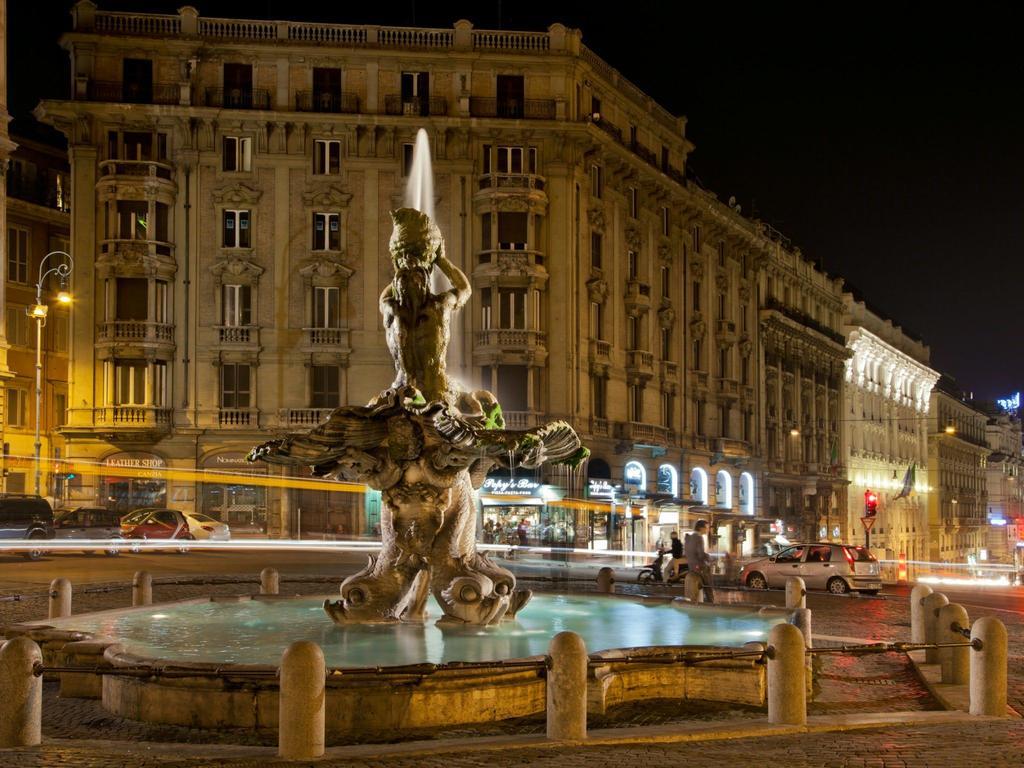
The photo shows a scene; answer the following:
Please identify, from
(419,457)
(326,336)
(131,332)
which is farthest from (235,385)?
(419,457)

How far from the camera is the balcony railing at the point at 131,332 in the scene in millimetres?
42844

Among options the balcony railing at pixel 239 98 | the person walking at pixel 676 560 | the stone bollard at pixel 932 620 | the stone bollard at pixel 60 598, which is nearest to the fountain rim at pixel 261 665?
the stone bollard at pixel 60 598

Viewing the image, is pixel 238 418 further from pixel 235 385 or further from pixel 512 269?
pixel 512 269

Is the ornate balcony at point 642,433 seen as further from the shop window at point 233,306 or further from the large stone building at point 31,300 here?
the large stone building at point 31,300

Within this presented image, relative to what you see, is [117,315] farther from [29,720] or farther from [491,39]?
[29,720]

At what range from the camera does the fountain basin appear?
9.20 m

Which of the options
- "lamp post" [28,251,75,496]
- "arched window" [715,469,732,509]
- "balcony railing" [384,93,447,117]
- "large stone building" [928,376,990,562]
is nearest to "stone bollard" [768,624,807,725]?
"lamp post" [28,251,75,496]

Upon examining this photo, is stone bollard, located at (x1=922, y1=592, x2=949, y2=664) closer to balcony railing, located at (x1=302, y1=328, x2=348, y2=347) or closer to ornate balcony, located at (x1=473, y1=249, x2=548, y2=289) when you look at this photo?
ornate balcony, located at (x1=473, y1=249, x2=548, y2=289)

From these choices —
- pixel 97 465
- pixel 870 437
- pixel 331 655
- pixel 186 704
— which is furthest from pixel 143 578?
pixel 870 437

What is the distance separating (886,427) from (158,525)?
61451 millimetres

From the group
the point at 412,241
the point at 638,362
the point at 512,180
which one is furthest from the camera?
the point at 638,362

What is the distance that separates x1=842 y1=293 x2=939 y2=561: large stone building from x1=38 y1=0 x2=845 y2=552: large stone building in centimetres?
3407

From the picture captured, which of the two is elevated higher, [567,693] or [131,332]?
[131,332]

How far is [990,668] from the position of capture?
10.0 metres
